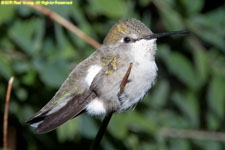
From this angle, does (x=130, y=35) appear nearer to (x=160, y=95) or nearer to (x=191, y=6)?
(x=191, y=6)

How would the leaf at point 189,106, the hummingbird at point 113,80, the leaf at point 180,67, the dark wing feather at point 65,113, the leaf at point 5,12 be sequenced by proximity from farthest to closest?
the leaf at point 189,106
the leaf at point 180,67
the leaf at point 5,12
the hummingbird at point 113,80
the dark wing feather at point 65,113

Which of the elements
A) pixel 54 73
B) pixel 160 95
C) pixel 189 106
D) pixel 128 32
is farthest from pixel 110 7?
pixel 189 106

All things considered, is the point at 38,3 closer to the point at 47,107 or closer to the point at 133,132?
the point at 47,107

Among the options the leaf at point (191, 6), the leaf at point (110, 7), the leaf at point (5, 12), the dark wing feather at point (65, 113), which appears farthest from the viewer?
the leaf at point (191, 6)

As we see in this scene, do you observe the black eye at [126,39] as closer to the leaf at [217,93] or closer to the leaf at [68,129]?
the leaf at [68,129]

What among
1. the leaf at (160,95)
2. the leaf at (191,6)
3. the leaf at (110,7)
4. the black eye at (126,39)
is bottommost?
the leaf at (160,95)

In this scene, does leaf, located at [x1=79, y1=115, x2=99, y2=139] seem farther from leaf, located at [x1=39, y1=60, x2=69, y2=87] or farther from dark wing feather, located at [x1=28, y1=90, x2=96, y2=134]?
dark wing feather, located at [x1=28, y1=90, x2=96, y2=134]

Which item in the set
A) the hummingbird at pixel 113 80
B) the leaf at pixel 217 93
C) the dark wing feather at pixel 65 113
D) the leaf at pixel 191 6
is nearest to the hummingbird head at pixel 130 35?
the hummingbird at pixel 113 80
